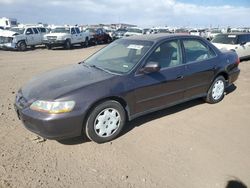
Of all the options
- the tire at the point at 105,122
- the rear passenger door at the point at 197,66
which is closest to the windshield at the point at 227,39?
the rear passenger door at the point at 197,66

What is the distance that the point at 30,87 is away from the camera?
4.33m

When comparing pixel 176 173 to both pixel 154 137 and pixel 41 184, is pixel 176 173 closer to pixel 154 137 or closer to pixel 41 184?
pixel 154 137

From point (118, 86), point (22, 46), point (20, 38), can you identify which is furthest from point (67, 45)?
point (118, 86)

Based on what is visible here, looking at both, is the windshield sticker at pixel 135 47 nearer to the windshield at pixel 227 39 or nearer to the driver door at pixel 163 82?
the driver door at pixel 163 82

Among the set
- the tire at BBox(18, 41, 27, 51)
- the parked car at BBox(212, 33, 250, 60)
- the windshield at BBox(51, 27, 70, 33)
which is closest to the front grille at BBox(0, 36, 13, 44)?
the tire at BBox(18, 41, 27, 51)

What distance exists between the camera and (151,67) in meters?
4.42

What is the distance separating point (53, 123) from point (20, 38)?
17.9 meters

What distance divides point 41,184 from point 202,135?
2.69 meters

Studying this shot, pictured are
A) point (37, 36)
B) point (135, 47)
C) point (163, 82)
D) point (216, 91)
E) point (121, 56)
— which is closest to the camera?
point (163, 82)

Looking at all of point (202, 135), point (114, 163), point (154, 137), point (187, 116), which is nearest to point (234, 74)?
point (187, 116)

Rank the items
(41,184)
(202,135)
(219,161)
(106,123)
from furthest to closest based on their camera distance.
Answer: (202,135)
(106,123)
(219,161)
(41,184)

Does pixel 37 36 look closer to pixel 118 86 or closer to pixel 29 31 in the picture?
pixel 29 31

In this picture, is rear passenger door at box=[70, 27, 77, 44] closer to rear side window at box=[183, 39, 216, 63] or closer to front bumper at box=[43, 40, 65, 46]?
front bumper at box=[43, 40, 65, 46]

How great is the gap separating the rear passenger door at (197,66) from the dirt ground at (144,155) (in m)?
0.55
